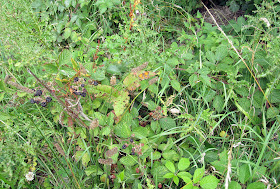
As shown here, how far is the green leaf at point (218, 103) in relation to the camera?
1.73 meters

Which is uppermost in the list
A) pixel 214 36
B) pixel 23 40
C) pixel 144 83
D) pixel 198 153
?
pixel 23 40

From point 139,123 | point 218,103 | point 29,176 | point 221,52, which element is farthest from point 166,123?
point 29,176

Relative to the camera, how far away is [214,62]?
72.6 inches

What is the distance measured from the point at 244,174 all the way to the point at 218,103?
579mm

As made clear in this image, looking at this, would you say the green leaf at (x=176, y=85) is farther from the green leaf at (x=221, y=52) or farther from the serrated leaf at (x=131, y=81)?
the green leaf at (x=221, y=52)

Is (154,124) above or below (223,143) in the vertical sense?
above

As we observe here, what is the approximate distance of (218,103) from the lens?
1.73 meters

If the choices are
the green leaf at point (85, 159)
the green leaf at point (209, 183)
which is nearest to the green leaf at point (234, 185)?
the green leaf at point (209, 183)

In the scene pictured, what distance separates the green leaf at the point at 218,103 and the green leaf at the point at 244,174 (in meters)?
0.48

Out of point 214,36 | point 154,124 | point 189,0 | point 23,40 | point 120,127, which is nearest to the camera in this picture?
point 120,127

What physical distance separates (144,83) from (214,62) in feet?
2.22

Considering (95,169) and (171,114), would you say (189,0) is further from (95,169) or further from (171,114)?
(95,169)

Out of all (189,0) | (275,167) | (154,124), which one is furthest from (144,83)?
(189,0)

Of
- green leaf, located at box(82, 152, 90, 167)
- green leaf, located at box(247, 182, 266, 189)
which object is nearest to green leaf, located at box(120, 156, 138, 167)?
green leaf, located at box(82, 152, 90, 167)
